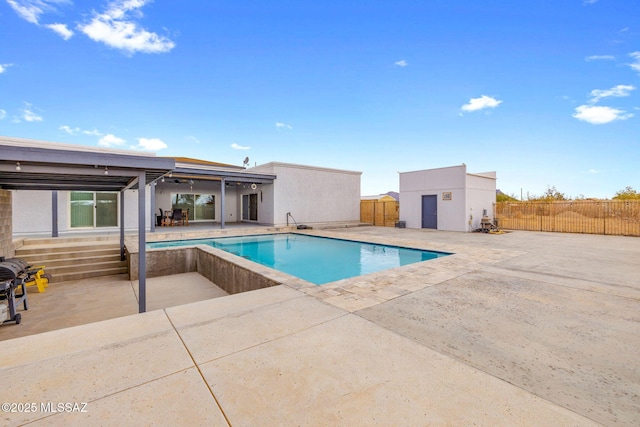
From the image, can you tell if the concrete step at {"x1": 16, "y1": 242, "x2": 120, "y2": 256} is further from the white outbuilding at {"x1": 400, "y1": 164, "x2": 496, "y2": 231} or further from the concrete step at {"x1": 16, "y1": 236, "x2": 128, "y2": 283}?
the white outbuilding at {"x1": 400, "y1": 164, "x2": 496, "y2": 231}

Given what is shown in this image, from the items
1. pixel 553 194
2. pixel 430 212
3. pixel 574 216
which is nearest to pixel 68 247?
pixel 430 212

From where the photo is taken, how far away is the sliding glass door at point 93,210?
1070 centimetres

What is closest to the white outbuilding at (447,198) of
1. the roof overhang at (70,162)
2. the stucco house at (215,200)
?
the stucco house at (215,200)

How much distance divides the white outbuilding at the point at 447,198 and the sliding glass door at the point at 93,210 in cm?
1430

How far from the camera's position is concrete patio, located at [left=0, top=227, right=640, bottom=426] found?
1.53 meters

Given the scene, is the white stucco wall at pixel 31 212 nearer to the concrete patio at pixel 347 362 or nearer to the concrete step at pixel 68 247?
the concrete step at pixel 68 247

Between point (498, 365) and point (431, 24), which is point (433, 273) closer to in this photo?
point (498, 365)

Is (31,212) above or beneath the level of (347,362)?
above

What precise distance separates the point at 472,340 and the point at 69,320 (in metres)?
5.96

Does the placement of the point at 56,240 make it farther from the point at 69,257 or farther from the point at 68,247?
the point at 69,257

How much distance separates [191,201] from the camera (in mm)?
15992

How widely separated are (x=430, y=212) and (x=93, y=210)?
15672 mm

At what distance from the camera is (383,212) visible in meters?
17.8

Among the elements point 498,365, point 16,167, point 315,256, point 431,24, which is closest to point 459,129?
point 431,24
